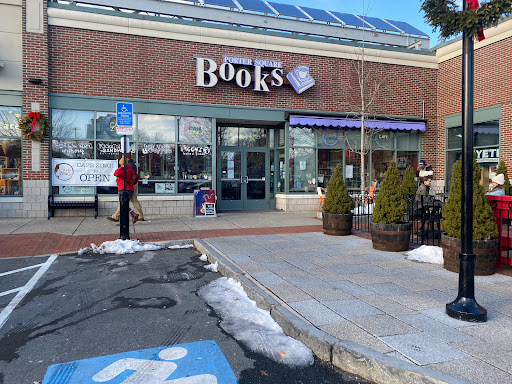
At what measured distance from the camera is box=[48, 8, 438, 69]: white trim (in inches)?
496

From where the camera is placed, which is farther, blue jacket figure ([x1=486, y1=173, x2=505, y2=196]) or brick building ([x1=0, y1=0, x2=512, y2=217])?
brick building ([x1=0, y1=0, x2=512, y2=217])

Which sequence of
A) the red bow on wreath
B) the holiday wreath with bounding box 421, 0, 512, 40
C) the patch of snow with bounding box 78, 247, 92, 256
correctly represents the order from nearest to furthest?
the holiday wreath with bounding box 421, 0, 512, 40 → the patch of snow with bounding box 78, 247, 92, 256 → the red bow on wreath

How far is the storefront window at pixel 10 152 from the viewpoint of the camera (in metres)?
12.3

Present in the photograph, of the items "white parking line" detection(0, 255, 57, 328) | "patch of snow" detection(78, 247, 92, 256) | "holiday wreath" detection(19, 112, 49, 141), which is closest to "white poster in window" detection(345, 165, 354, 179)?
"patch of snow" detection(78, 247, 92, 256)

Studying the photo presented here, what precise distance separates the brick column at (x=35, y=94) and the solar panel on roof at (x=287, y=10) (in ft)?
43.2

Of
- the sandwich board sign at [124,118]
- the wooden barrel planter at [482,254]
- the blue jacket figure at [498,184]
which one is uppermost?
the sandwich board sign at [124,118]

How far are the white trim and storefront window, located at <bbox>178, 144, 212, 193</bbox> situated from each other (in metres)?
3.83

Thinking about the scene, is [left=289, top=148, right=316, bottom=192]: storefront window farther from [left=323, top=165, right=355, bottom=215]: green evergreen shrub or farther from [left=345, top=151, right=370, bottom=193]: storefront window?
[left=323, top=165, right=355, bottom=215]: green evergreen shrub

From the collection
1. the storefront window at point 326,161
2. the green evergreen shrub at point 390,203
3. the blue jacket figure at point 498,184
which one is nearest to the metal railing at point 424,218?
the green evergreen shrub at point 390,203

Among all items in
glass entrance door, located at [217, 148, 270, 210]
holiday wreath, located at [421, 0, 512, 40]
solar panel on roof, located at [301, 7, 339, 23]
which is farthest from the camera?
solar panel on roof, located at [301, 7, 339, 23]

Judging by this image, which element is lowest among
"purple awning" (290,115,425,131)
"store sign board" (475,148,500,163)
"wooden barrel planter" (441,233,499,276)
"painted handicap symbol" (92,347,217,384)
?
"painted handicap symbol" (92,347,217,384)

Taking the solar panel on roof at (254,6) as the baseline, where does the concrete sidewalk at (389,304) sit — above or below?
below

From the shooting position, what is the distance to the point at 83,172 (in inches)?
503

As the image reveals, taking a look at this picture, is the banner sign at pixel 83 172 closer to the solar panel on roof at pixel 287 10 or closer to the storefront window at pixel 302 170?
the storefront window at pixel 302 170
